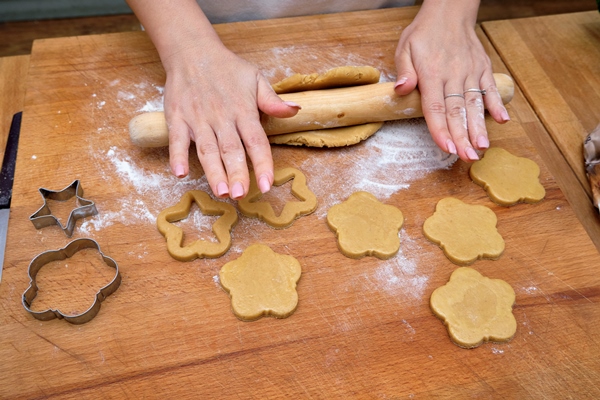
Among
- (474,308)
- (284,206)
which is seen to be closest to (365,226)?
(284,206)

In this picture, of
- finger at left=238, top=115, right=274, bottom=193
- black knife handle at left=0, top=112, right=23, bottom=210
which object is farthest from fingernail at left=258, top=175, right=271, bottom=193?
black knife handle at left=0, top=112, right=23, bottom=210

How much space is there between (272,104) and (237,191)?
326 mm

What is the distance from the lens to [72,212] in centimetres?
146

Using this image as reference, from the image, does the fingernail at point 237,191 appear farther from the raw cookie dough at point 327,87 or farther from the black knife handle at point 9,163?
the black knife handle at point 9,163

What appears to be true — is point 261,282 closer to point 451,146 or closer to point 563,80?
point 451,146

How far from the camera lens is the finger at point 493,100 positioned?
1.63m

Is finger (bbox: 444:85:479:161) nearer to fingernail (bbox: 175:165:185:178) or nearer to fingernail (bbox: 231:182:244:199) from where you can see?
fingernail (bbox: 231:182:244:199)

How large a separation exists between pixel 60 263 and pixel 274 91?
0.83 m

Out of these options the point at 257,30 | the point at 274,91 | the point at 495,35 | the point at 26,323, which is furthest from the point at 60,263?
the point at 495,35

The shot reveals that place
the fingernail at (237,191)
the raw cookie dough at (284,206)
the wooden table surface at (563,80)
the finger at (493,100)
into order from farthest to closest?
the wooden table surface at (563,80), the finger at (493,100), the raw cookie dough at (284,206), the fingernail at (237,191)

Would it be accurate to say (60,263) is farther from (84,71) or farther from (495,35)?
(495,35)

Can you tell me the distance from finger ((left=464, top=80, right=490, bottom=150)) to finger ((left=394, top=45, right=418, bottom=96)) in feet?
0.61

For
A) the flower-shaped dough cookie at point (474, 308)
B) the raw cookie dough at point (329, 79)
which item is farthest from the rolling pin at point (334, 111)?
the flower-shaped dough cookie at point (474, 308)

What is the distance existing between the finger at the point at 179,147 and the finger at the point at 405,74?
2.34ft
